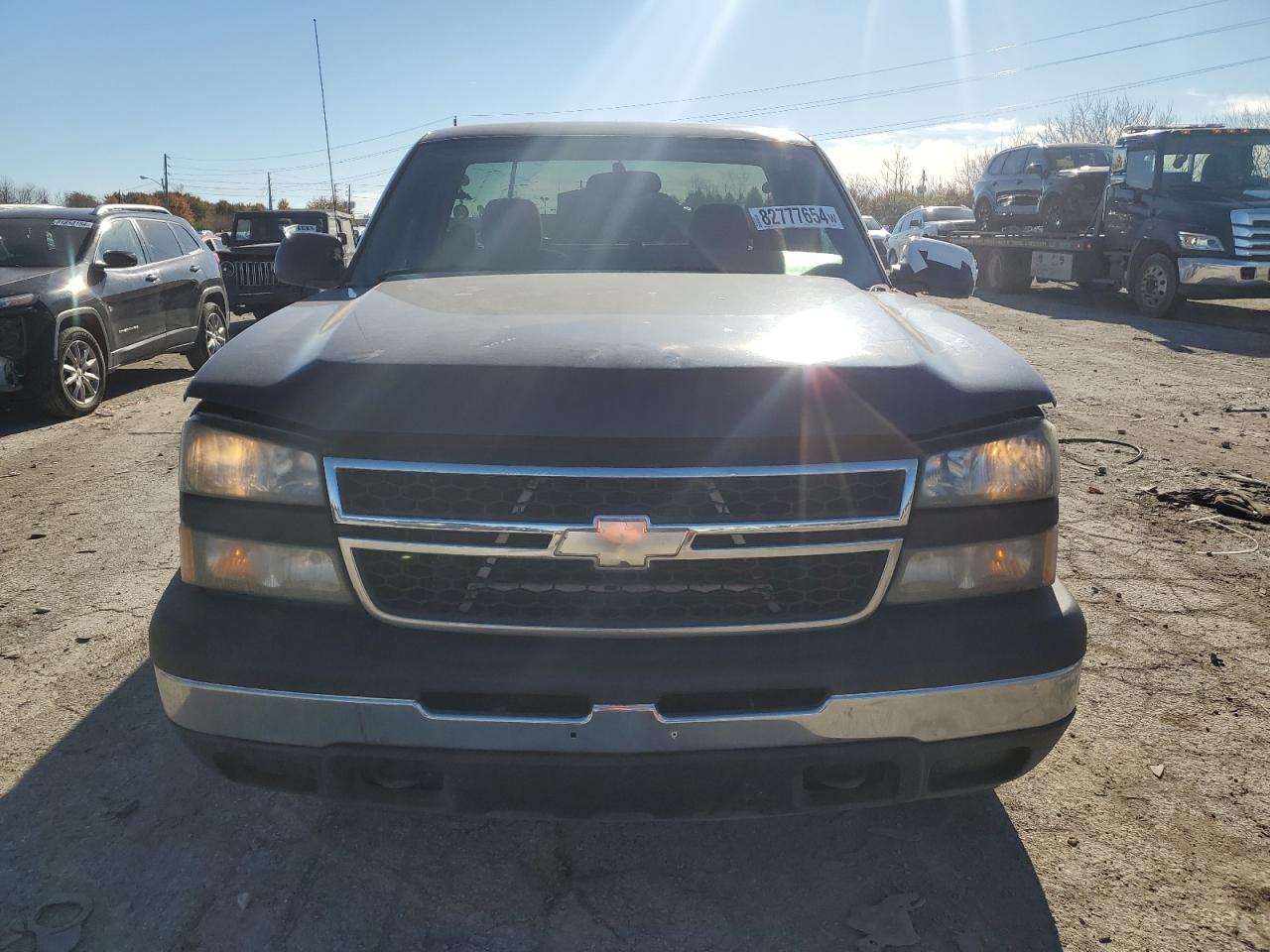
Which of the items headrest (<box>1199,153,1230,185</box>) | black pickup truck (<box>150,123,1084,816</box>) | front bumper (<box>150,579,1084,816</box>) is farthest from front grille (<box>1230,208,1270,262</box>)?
front bumper (<box>150,579,1084,816</box>)

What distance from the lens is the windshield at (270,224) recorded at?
17.0 m

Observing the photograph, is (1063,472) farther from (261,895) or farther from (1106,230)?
(1106,230)

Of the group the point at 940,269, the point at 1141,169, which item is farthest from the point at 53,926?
the point at 1141,169

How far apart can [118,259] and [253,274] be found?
5.55 m

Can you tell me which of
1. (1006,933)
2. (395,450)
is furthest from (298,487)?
(1006,933)

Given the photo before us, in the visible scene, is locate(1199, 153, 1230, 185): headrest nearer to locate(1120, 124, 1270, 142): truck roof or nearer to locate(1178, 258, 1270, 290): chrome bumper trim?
locate(1120, 124, 1270, 142): truck roof

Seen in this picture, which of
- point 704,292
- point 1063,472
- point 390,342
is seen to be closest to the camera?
point 390,342

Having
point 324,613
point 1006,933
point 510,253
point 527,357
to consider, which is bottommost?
point 1006,933

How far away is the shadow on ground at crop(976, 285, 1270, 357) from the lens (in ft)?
39.5

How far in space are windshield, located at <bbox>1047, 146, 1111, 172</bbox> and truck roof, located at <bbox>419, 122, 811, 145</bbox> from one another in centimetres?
1829

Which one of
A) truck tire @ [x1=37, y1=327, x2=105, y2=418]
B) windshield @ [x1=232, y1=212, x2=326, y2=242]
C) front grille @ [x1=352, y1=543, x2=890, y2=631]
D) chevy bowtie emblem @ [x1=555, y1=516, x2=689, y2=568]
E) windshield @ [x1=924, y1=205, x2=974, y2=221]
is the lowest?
truck tire @ [x1=37, y1=327, x2=105, y2=418]

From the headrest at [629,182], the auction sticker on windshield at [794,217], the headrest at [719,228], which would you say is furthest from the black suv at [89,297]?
the auction sticker on windshield at [794,217]

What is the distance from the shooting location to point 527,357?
1996mm

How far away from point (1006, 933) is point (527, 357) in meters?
1.58
